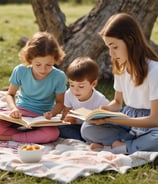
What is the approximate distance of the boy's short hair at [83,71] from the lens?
4.43 metres

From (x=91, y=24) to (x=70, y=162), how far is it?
309 centimetres

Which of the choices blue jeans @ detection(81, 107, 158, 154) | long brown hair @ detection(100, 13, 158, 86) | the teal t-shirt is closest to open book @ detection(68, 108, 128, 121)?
blue jeans @ detection(81, 107, 158, 154)

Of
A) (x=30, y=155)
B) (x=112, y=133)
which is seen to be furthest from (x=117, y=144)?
(x=30, y=155)

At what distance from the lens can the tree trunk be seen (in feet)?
21.1

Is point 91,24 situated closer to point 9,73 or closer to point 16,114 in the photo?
point 9,73

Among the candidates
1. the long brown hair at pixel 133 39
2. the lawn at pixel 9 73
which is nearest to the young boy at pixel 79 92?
the long brown hair at pixel 133 39

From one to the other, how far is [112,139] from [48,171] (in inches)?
30.9

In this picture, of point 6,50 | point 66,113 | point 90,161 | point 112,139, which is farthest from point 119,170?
point 6,50

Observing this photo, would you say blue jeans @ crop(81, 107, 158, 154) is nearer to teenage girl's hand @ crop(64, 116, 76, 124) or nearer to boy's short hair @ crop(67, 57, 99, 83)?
teenage girl's hand @ crop(64, 116, 76, 124)

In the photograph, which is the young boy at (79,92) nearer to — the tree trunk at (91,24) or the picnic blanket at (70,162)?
the picnic blanket at (70,162)

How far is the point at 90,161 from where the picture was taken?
12.6ft

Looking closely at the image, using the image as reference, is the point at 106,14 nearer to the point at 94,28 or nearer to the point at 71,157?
the point at 94,28

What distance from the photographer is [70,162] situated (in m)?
3.83

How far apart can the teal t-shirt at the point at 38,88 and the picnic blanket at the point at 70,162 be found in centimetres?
57
